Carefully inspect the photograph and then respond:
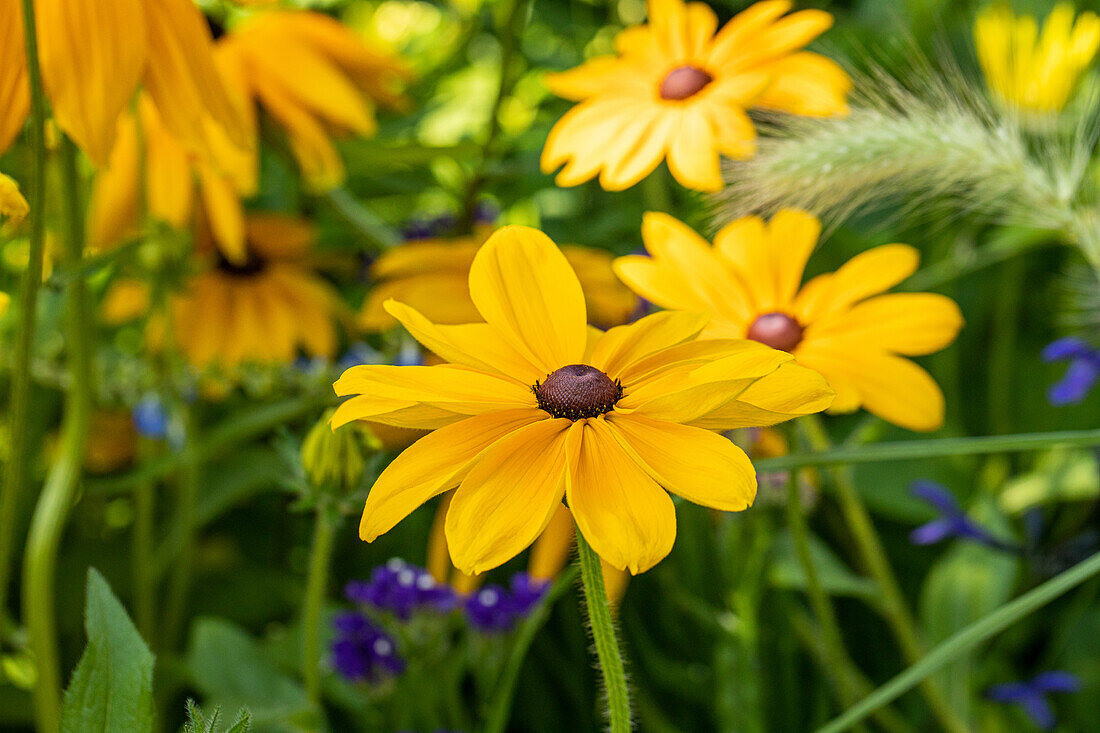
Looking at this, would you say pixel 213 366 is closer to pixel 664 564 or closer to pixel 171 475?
pixel 171 475

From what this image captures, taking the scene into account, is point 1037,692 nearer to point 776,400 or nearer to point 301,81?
point 776,400

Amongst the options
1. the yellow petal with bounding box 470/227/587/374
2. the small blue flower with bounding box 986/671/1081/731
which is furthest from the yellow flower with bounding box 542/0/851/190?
the small blue flower with bounding box 986/671/1081/731

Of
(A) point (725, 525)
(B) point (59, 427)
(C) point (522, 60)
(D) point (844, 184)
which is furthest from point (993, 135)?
(B) point (59, 427)

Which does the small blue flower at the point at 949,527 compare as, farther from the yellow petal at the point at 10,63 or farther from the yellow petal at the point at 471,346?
the yellow petal at the point at 10,63

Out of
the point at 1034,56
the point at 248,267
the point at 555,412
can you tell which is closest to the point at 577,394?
the point at 555,412

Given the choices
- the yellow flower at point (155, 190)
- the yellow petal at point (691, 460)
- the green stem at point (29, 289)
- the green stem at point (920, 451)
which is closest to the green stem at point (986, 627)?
the green stem at point (920, 451)

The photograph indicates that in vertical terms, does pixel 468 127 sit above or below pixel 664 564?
above
